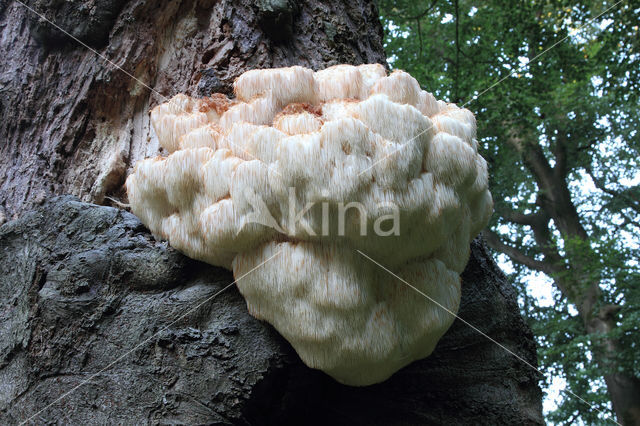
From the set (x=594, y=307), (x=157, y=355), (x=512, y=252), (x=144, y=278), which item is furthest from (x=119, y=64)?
(x=512, y=252)

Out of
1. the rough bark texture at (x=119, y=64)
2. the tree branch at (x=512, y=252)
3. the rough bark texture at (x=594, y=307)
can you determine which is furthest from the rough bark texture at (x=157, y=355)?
the tree branch at (x=512, y=252)

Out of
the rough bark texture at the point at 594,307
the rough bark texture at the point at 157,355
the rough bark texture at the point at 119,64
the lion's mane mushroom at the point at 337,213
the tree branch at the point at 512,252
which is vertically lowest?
the rough bark texture at the point at 157,355

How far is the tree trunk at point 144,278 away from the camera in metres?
1.15

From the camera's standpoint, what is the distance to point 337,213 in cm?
102

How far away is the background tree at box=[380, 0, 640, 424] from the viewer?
20.5ft

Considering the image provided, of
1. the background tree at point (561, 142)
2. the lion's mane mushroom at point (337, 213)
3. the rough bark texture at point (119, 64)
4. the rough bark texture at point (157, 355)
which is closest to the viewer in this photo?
the lion's mane mushroom at point (337, 213)

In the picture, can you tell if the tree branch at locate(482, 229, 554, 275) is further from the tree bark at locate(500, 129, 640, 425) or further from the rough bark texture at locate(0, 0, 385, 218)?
the rough bark texture at locate(0, 0, 385, 218)

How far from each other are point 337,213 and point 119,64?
1264mm

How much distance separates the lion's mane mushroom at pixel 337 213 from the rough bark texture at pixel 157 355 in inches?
4.6

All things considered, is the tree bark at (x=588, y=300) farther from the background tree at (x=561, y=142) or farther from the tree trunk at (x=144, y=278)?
the tree trunk at (x=144, y=278)

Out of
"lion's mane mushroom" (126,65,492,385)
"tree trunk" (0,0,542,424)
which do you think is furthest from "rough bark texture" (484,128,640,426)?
"lion's mane mushroom" (126,65,492,385)

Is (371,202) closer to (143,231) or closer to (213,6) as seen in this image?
(143,231)

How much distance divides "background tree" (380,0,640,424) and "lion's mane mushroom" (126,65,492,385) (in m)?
3.73

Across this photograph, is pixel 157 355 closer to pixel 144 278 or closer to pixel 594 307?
pixel 144 278
